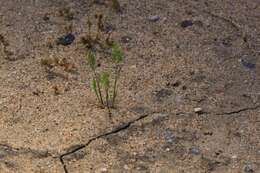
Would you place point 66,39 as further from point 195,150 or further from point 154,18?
point 195,150

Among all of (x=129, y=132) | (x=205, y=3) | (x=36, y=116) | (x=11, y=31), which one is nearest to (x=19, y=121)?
(x=36, y=116)

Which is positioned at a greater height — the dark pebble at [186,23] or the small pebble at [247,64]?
the dark pebble at [186,23]

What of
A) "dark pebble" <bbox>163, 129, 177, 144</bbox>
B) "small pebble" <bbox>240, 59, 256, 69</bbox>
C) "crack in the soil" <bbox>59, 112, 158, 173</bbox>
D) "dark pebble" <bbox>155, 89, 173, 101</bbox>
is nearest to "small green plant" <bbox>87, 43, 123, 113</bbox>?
"crack in the soil" <bbox>59, 112, 158, 173</bbox>

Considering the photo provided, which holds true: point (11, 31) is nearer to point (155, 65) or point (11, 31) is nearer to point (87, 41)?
point (87, 41)

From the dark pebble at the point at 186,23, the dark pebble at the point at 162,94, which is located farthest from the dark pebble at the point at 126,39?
the dark pebble at the point at 162,94

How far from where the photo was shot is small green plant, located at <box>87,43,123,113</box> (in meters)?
4.19

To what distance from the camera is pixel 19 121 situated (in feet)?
13.7

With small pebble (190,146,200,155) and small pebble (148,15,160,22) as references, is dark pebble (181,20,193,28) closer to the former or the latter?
small pebble (148,15,160,22)

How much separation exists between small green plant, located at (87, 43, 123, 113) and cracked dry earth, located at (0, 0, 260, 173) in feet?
0.20

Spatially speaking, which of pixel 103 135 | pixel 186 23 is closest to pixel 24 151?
pixel 103 135

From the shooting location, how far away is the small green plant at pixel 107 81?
4.19 meters

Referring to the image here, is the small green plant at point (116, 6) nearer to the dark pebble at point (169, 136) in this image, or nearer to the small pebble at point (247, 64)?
the small pebble at point (247, 64)

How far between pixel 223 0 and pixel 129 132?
1890mm

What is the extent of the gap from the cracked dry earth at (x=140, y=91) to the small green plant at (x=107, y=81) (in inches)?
2.4
